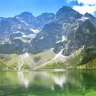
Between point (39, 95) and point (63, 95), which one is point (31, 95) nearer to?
point (39, 95)

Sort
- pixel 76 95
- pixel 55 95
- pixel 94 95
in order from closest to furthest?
1. pixel 94 95
2. pixel 76 95
3. pixel 55 95

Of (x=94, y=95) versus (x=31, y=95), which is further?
(x=31, y=95)

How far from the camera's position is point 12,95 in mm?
91938

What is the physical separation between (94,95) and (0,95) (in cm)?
3433

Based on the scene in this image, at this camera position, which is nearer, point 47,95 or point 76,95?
point 76,95

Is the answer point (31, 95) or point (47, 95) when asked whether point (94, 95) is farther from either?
point (31, 95)

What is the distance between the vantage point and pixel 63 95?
86.9 m

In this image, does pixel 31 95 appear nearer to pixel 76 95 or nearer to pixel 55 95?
pixel 55 95

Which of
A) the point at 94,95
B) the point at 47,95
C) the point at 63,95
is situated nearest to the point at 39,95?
the point at 47,95

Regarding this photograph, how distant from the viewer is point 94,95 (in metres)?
75.6

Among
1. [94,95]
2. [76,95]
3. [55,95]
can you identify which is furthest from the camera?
[55,95]

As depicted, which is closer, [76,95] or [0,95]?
[76,95]

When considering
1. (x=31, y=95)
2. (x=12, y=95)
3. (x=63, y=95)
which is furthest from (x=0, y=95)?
(x=63, y=95)

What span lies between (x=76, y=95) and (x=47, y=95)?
1121cm
